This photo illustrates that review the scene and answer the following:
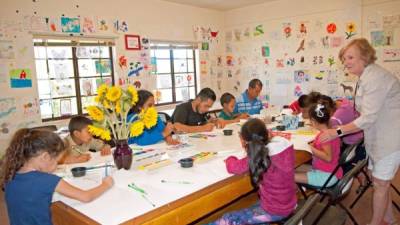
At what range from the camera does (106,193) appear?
1473 mm

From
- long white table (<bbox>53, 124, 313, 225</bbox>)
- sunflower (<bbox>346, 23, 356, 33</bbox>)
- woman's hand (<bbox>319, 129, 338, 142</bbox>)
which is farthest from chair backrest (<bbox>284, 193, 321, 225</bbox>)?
sunflower (<bbox>346, 23, 356, 33</bbox>)

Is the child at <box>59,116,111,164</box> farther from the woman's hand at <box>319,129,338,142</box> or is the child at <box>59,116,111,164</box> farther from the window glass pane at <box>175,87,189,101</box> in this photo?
the window glass pane at <box>175,87,189,101</box>

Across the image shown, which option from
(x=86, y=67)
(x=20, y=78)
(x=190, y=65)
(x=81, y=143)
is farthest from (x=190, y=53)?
(x=81, y=143)

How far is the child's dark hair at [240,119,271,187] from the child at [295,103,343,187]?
623 mm

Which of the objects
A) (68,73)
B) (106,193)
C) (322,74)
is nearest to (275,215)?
(106,193)

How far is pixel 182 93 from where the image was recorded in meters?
5.74

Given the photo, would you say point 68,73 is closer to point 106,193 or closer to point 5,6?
point 5,6

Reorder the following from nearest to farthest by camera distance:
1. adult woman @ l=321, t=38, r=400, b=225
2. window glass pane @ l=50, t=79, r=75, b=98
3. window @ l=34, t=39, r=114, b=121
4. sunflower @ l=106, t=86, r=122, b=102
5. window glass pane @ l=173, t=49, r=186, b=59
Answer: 1. sunflower @ l=106, t=86, r=122, b=102
2. adult woman @ l=321, t=38, r=400, b=225
3. window @ l=34, t=39, r=114, b=121
4. window glass pane @ l=50, t=79, r=75, b=98
5. window glass pane @ l=173, t=49, r=186, b=59

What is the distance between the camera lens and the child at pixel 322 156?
80.4 inches

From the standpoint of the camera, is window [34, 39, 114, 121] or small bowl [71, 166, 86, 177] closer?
small bowl [71, 166, 86, 177]

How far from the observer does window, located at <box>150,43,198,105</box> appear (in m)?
5.28

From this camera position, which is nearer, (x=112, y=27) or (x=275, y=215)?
(x=275, y=215)

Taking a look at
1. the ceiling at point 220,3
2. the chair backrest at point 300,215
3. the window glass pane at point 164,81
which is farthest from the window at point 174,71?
the chair backrest at point 300,215

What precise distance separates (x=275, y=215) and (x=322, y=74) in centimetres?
392
